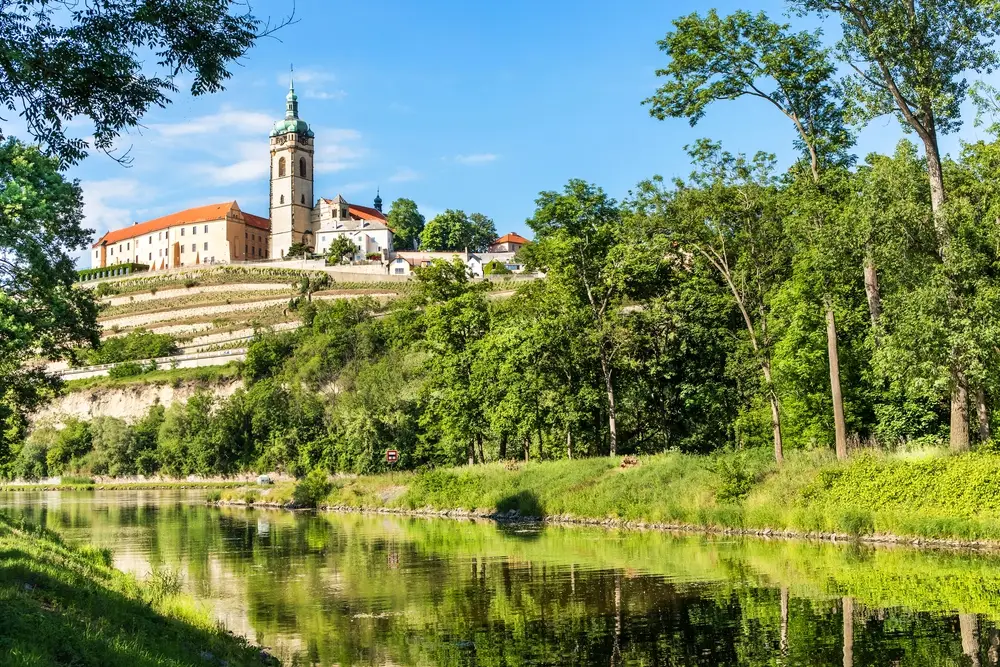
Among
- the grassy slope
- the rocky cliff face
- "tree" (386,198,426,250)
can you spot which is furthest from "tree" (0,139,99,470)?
"tree" (386,198,426,250)

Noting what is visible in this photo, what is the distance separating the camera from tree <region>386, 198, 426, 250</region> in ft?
559

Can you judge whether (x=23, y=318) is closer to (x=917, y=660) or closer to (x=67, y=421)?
(x=917, y=660)

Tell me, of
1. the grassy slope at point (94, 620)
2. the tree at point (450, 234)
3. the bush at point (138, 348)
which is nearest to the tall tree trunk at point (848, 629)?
the grassy slope at point (94, 620)

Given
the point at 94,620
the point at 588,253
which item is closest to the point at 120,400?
the point at 588,253

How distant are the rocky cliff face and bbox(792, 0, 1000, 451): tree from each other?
83.3m

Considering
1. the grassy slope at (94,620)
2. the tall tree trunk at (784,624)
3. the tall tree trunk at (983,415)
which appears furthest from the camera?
the tall tree trunk at (983,415)

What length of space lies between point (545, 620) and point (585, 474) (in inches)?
901

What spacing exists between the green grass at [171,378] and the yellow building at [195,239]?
5797 centimetres

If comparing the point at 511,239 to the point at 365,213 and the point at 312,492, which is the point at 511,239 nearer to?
the point at 365,213

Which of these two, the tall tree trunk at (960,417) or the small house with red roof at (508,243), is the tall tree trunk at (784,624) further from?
the small house with red roof at (508,243)

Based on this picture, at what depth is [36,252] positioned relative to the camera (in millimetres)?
12836

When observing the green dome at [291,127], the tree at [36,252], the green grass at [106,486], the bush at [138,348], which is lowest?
the green grass at [106,486]

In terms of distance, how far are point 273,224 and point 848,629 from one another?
553 feet

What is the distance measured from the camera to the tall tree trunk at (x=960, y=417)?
26.6 metres
